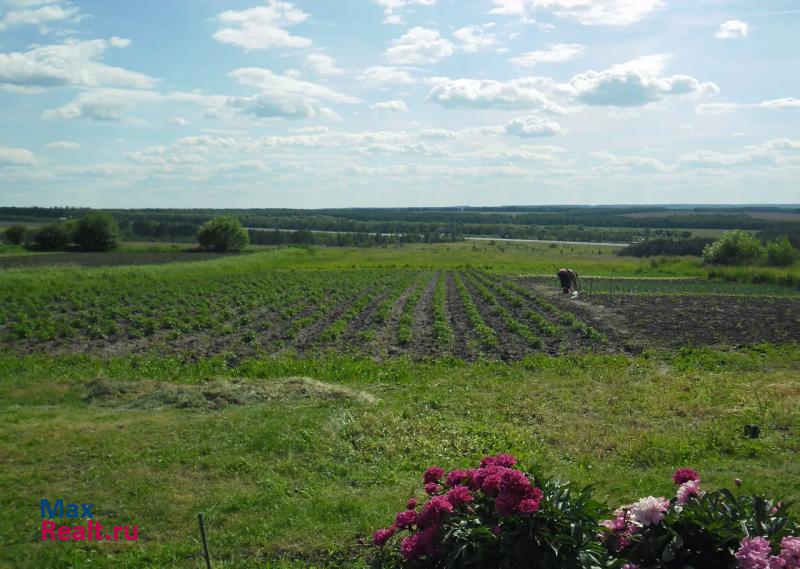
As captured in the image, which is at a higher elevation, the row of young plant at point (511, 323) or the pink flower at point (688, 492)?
the pink flower at point (688, 492)

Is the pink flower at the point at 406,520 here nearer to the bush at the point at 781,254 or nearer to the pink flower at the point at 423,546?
the pink flower at the point at 423,546

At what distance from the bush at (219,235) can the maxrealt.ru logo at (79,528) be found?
85.5 metres

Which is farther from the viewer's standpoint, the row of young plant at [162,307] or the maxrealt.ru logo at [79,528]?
the row of young plant at [162,307]

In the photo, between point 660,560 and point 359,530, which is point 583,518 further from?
point 359,530

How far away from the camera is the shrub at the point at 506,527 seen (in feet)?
13.9

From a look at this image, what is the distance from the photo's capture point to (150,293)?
3572 cm

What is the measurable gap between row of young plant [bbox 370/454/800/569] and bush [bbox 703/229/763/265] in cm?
7219

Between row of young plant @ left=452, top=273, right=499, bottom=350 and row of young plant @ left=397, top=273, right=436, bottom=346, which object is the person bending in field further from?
row of young plant @ left=397, top=273, right=436, bottom=346

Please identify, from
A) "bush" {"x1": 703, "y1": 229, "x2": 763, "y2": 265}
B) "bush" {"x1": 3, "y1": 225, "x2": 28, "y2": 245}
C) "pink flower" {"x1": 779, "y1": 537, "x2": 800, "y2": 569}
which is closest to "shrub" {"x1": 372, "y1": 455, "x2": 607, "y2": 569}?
"pink flower" {"x1": 779, "y1": 537, "x2": 800, "y2": 569}

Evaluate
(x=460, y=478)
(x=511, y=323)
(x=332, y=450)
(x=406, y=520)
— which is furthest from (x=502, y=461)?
(x=511, y=323)

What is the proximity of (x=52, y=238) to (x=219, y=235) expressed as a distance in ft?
71.2

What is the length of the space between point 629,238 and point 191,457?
5908 inches

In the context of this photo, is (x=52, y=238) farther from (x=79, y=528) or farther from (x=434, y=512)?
(x=434, y=512)

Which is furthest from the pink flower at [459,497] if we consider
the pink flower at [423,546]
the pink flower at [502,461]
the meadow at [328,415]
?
the meadow at [328,415]
